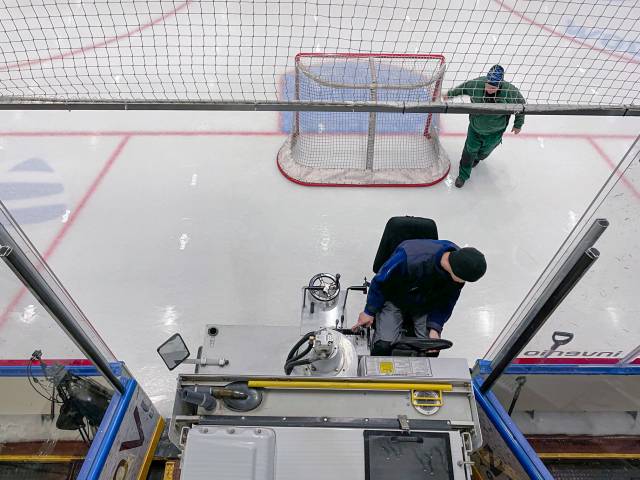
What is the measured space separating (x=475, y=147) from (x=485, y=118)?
0.33 meters

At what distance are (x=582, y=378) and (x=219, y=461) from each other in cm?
216

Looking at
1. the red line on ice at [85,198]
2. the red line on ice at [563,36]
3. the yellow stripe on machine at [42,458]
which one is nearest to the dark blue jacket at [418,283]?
the yellow stripe on machine at [42,458]

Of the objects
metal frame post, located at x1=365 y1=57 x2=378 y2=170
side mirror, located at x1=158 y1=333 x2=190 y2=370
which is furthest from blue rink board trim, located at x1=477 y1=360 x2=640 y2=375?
metal frame post, located at x1=365 y1=57 x2=378 y2=170

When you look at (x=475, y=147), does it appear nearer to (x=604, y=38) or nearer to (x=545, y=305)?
(x=545, y=305)

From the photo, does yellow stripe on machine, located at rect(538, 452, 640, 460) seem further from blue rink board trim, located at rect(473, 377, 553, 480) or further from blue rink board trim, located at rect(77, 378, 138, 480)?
blue rink board trim, located at rect(77, 378, 138, 480)

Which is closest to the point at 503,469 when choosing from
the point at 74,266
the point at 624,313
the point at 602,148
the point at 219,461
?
the point at 624,313

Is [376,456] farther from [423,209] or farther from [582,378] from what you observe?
[423,209]

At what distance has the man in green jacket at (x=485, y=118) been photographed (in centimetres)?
397

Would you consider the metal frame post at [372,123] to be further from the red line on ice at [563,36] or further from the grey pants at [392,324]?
the red line on ice at [563,36]

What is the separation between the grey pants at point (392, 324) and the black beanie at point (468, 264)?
0.48 m

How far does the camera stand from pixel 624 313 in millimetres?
2283

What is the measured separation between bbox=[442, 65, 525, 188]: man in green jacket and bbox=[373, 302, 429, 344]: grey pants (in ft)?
6.60

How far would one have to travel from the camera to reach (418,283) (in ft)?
8.55

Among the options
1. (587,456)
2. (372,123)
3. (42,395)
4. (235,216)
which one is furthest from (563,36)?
(42,395)
